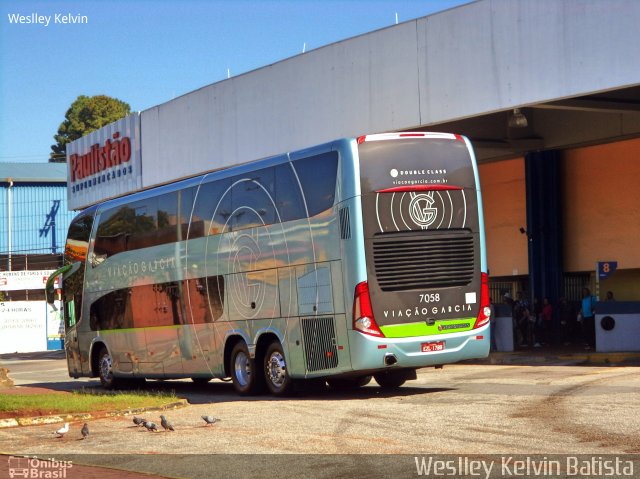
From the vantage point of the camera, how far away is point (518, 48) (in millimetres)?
26234

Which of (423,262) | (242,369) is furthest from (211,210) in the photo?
(423,262)

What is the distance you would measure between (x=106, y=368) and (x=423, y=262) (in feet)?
32.2

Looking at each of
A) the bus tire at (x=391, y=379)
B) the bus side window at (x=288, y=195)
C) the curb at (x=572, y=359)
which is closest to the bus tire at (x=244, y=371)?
the bus tire at (x=391, y=379)

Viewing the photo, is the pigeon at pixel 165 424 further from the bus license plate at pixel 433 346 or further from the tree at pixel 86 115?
the tree at pixel 86 115

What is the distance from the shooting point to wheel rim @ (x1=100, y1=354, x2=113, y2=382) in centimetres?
2423

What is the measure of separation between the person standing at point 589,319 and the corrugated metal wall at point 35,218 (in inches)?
1982

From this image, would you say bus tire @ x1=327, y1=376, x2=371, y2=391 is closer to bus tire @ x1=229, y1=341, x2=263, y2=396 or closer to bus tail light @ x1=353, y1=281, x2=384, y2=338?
bus tire @ x1=229, y1=341, x2=263, y2=396

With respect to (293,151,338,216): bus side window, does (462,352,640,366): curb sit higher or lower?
lower

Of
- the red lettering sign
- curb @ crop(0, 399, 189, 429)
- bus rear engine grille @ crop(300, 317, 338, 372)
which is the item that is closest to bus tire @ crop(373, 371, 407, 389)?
bus rear engine grille @ crop(300, 317, 338, 372)

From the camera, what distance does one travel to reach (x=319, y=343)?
57.9 feet

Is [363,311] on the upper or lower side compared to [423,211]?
lower

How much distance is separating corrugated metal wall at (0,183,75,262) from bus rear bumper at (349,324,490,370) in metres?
60.2

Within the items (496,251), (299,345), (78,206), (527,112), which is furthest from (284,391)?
(78,206)

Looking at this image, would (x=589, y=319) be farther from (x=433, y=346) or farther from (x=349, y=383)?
(x=433, y=346)
